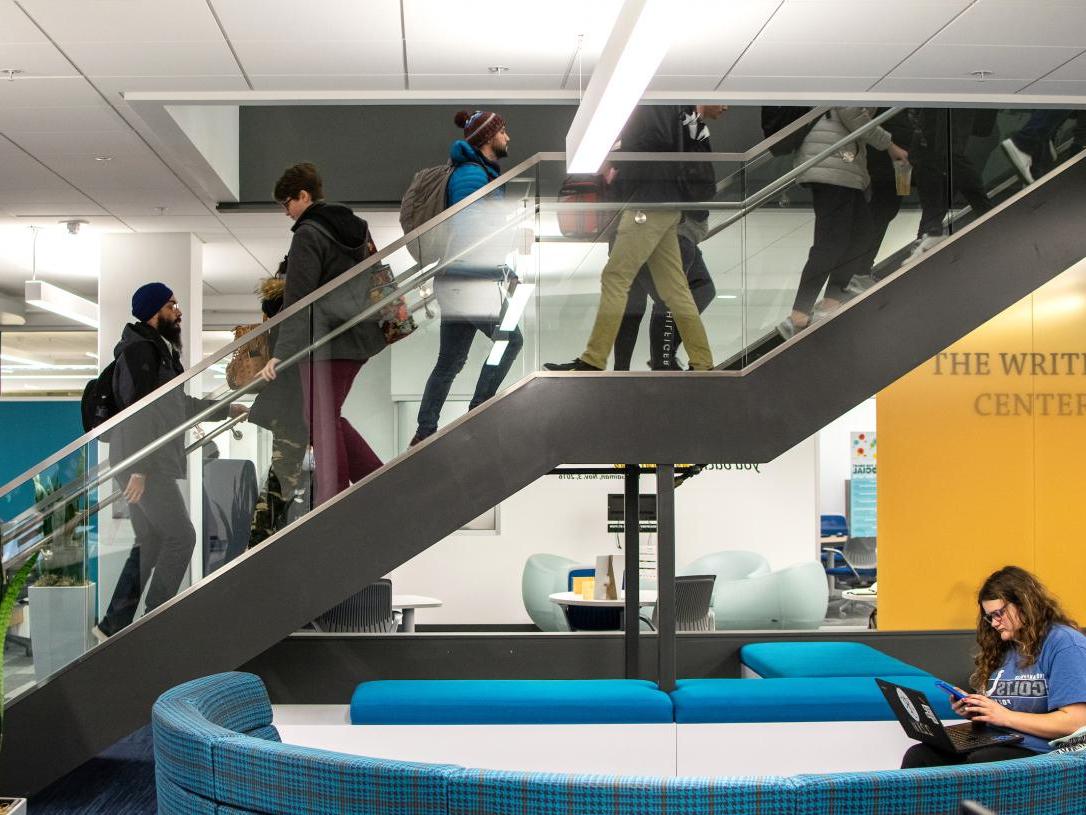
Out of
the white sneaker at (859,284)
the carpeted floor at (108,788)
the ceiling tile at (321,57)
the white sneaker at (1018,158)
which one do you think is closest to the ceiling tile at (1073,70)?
the white sneaker at (1018,158)

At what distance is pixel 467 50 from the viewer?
19.1ft

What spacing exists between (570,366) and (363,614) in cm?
309

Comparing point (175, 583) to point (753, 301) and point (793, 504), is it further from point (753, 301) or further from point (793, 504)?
point (793, 504)

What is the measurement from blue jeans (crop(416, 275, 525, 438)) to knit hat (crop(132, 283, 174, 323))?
1.68 metres

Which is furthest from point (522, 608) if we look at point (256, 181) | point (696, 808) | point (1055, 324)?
point (696, 808)

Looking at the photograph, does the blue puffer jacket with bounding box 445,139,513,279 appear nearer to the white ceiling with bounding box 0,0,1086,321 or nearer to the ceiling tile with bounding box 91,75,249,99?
the white ceiling with bounding box 0,0,1086,321

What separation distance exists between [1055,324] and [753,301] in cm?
291

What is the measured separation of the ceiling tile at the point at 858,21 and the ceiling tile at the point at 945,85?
0.59 metres

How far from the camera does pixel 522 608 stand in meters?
11.6

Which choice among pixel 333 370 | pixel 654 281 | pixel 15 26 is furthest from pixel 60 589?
pixel 654 281

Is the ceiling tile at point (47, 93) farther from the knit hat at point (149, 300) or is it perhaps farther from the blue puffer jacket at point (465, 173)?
the blue puffer jacket at point (465, 173)

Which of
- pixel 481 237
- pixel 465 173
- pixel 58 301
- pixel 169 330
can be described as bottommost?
pixel 169 330

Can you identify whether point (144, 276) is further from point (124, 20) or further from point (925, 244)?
point (925, 244)

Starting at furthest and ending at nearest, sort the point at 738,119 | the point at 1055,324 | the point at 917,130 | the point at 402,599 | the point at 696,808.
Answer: the point at 402,599 < the point at 738,119 < the point at 1055,324 < the point at 917,130 < the point at 696,808
